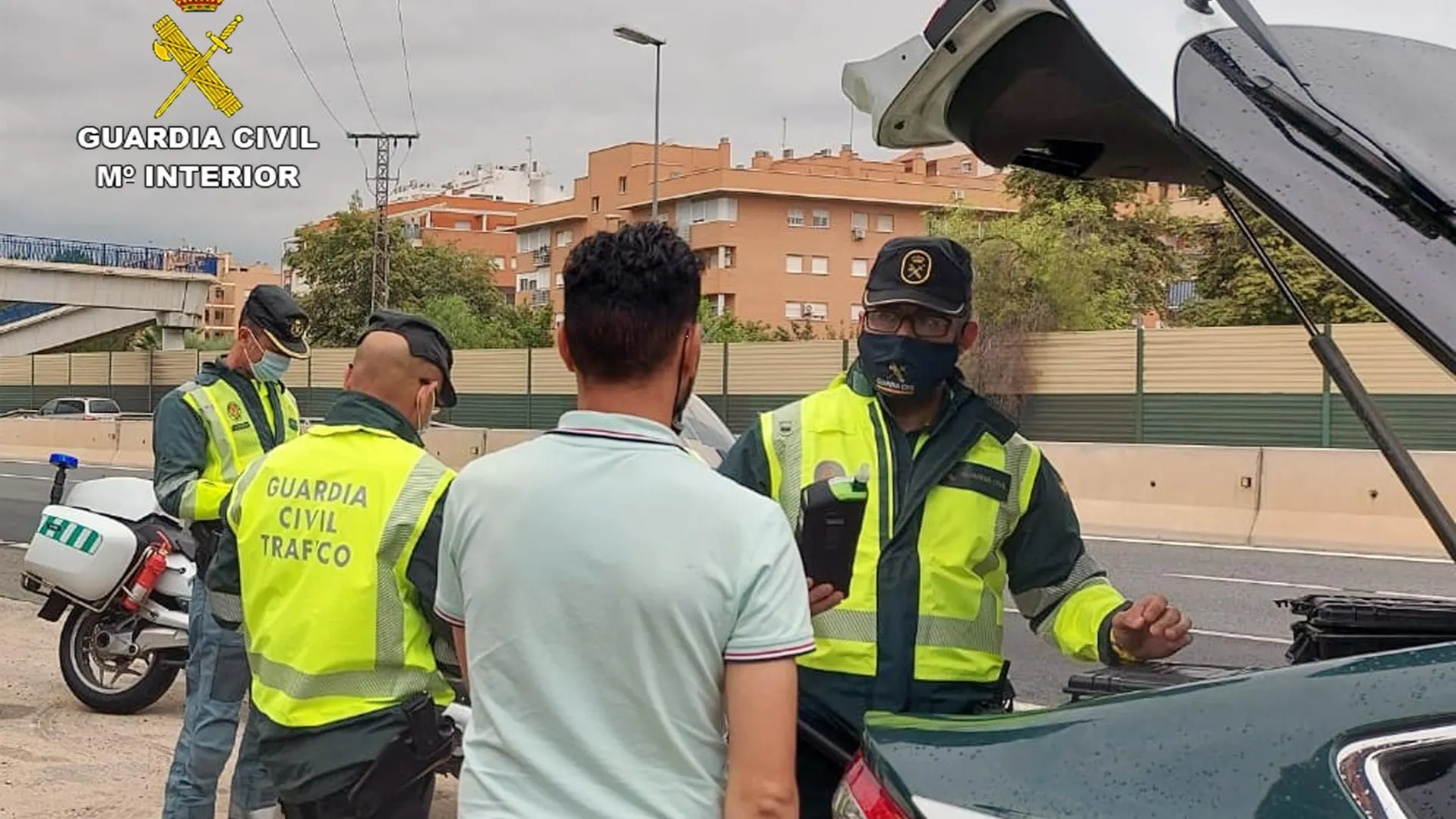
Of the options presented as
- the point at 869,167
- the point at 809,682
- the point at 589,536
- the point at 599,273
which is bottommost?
the point at 809,682

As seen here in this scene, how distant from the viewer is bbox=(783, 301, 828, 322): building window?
73438 mm

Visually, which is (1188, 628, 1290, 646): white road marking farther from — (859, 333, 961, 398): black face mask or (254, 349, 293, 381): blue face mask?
(859, 333, 961, 398): black face mask

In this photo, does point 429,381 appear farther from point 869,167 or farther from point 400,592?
point 869,167

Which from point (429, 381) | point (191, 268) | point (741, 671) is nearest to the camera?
point (741, 671)

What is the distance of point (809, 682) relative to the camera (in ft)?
9.28

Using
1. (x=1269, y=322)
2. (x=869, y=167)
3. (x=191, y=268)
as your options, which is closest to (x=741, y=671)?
(x=1269, y=322)

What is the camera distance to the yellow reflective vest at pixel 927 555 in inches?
109

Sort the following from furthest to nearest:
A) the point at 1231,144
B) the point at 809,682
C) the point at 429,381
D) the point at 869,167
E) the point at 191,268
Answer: the point at 869,167 → the point at 191,268 → the point at 429,381 → the point at 809,682 → the point at 1231,144

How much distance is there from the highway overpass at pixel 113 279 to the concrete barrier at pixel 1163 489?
3114 cm

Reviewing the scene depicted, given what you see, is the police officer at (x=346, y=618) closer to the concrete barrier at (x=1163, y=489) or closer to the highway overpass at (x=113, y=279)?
the concrete barrier at (x=1163, y=489)

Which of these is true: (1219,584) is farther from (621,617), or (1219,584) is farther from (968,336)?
(621,617)

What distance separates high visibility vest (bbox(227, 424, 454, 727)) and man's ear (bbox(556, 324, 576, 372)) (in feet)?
3.94

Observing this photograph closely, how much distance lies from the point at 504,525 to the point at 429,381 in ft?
5.18

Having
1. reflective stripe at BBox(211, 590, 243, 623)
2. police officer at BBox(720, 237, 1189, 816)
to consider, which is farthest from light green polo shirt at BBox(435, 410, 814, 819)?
reflective stripe at BBox(211, 590, 243, 623)
